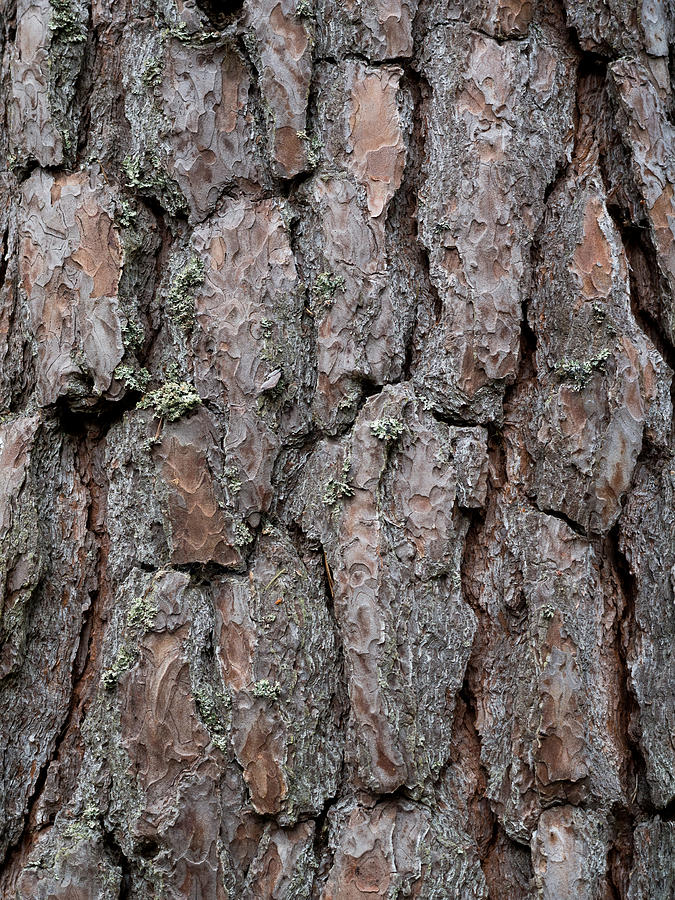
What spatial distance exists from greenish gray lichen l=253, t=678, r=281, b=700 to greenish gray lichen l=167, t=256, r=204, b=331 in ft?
1.70

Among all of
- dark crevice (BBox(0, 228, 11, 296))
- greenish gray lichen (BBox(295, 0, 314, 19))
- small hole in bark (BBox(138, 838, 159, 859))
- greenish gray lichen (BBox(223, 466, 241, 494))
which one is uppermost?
greenish gray lichen (BBox(295, 0, 314, 19))

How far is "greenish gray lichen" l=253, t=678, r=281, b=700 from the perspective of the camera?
1010 mm

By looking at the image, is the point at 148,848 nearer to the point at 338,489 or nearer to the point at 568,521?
the point at 338,489

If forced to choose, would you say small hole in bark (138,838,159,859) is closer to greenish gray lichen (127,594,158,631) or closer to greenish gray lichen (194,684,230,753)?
greenish gray lichen (194,684,230,753)

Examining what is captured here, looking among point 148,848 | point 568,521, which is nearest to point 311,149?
point 568,521

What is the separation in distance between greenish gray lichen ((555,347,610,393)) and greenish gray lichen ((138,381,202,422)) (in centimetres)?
53

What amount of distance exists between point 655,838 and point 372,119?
111 centimetres

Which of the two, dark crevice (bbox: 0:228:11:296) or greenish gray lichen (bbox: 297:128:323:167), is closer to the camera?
greenish gray lichen (bbox: 297:128:323:167)

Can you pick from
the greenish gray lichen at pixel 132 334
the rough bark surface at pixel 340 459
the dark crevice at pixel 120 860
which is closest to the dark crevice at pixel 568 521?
the rough bark surface at pixel 340 459

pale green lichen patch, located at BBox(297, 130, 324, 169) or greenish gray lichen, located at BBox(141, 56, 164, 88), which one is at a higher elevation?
pale green lichen patch, located at BBox(297, 130, 324, 169)

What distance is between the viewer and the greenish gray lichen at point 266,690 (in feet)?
3.31

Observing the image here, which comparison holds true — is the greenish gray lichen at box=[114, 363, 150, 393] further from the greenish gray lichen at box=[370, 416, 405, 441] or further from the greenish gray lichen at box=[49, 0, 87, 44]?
the greenish gray lichen at box=[49, 0, 87, 44]

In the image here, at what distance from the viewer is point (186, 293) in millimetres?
1085

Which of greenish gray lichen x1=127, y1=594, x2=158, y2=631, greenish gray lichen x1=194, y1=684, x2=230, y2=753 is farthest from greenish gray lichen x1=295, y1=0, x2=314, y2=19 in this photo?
greenish gray lichen x1=194, y1=684, x2=230, y2=753
